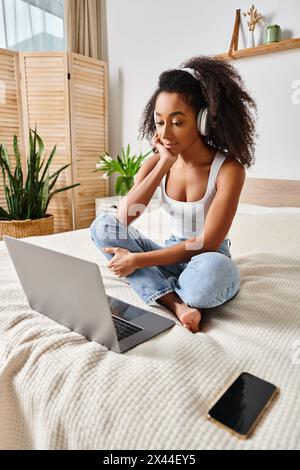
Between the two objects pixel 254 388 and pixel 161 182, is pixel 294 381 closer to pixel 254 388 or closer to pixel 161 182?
pixel 254 388

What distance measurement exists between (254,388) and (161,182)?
823 millimetres

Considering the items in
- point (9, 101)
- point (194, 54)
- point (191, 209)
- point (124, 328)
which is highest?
point (194, 54)

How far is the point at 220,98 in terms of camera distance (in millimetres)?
1088

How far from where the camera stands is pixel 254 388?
60 cm

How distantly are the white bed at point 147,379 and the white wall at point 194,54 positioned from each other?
52.3 inches

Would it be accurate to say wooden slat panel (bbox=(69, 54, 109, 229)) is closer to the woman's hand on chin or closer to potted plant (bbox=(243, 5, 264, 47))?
potted plant (bbox=(243, 5, 264, 47))

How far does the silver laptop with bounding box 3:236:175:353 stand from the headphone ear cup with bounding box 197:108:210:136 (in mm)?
613

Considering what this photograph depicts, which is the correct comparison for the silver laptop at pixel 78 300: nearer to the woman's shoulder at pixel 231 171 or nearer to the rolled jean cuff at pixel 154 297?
the rolled jean cuff at pixel 154 297

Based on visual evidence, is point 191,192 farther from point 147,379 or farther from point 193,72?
point 147,379

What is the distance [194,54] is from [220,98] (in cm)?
157

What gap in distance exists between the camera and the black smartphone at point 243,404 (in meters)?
0.52

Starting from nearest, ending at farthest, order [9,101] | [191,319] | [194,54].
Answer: [191,319] < [194,54] < [9,101]

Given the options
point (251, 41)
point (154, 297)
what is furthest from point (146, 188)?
point (251, 41)

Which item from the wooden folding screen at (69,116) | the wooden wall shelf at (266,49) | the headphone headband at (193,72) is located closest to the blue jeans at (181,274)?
the headphone headband at (193,72)
